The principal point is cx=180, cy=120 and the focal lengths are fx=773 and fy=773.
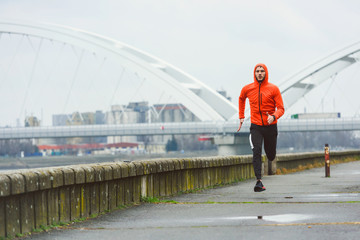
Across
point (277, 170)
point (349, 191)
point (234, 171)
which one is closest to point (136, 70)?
point (277, 170)

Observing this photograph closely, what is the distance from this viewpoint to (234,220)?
25.9 feet

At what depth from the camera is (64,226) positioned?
25.8 feet

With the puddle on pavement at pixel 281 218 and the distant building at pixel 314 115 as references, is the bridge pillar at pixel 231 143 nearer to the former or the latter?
the distant building at pixel 314 115

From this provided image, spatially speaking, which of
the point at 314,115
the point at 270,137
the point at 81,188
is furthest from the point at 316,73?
the point at 81,188

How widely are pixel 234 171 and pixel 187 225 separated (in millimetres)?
10077

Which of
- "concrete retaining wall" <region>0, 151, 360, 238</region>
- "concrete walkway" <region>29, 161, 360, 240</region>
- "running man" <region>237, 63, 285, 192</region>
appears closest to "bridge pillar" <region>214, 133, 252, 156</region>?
"concrete retaining wall" <region>0, 151, 360, 238</region>

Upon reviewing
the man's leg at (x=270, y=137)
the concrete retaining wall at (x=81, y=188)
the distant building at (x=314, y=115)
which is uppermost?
the distant building at (x=314, y=115)

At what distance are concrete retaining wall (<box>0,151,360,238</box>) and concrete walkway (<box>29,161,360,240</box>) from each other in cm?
22

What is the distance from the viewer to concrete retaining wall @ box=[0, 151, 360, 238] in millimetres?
7020

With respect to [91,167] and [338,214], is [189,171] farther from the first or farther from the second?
[338,214]

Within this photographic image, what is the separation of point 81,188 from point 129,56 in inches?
2939

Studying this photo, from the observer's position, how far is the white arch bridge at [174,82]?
269 ft

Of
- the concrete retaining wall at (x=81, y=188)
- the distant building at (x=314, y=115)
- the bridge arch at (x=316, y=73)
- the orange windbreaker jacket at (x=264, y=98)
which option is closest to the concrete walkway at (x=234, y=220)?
the concrete retaining wall at (x=81, y=188)

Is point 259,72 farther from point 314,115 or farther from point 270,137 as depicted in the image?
point 314,115
